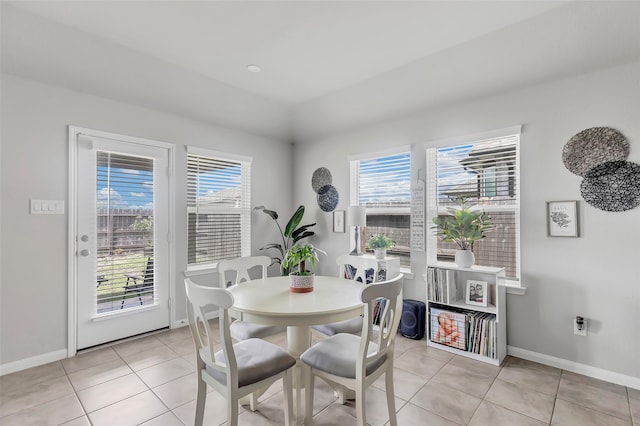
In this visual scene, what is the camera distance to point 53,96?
9.38 feet

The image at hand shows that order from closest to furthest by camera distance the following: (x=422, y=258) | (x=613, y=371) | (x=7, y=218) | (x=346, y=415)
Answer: (x=346, y=415), (x=613, y=371), (x=7, y=218), (x=422, y=258)

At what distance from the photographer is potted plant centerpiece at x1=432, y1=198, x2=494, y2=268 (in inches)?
116

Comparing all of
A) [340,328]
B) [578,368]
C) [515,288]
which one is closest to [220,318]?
[340,328]

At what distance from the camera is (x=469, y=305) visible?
297cm

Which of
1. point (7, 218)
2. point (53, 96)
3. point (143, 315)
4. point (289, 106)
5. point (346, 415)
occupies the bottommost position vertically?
point (346, 415)

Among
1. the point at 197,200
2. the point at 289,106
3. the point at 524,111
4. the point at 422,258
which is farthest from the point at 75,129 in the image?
the point at 524,111

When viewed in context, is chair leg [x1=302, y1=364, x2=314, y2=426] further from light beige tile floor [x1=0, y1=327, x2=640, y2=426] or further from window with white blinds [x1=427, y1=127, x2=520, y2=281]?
window with white blinds [x1=427, y1=127, x2=520, y2=281]

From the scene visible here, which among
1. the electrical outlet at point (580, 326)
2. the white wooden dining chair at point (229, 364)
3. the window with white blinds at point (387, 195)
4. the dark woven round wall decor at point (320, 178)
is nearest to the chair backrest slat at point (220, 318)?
the white wooden dining chair at point (229, 364)

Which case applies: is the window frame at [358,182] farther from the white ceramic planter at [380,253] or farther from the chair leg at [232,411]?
the chair leg at [232,411]

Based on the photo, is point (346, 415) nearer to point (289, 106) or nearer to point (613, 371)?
point (613, 371)

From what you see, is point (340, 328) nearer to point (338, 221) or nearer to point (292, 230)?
point (338, 221)

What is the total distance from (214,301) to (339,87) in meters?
2.83

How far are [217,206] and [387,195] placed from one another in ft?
7.32

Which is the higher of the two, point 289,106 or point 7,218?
point 289,106
